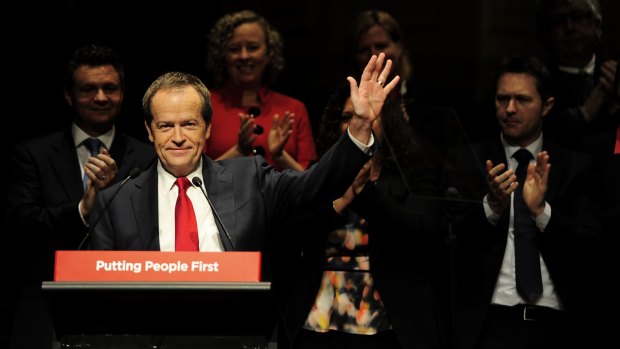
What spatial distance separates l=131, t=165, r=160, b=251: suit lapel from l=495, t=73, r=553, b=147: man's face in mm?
1626

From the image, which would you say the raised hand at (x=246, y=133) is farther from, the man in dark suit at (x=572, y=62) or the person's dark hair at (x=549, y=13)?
the person's dark hair at (x=549, y=13)

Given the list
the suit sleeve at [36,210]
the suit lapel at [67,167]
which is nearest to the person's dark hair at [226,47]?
the suit lapel at [67,167]

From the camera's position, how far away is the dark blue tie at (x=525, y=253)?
3.78 metres

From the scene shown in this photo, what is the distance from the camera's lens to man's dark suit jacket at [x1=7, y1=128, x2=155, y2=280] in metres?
3.86

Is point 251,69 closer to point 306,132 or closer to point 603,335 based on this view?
point 306,132

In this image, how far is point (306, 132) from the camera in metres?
4.45

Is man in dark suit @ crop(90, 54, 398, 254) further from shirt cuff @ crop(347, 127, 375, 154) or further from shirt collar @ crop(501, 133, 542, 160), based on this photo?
shirt collar @ crop(501, 133, 542, 160)

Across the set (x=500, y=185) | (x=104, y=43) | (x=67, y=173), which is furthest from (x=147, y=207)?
(x=104, y=43)

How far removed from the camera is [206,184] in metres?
3.06

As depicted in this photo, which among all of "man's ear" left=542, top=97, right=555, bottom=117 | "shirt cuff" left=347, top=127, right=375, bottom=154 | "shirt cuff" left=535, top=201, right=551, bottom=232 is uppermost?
"man's ear" left=542, top=97, right=555, bottom=117

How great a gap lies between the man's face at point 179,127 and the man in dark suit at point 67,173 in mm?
573

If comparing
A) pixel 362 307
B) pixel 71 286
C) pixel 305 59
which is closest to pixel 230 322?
pixel 71 286

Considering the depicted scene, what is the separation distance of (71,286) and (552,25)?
2965 mm

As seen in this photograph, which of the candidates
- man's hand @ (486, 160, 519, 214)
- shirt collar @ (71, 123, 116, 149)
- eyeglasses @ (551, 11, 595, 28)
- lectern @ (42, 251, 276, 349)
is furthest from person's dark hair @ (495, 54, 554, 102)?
lectern @ (42, 251, 276, 349)
